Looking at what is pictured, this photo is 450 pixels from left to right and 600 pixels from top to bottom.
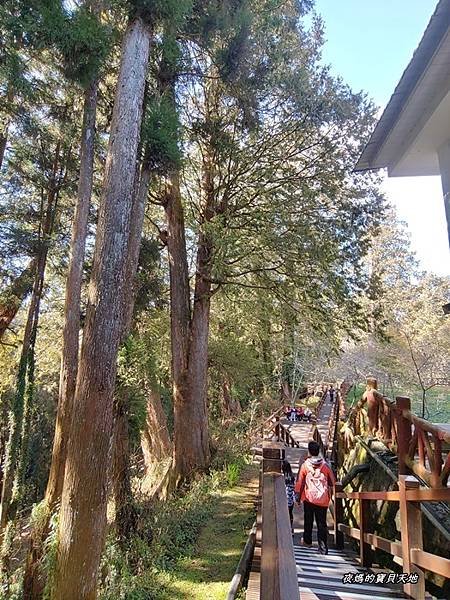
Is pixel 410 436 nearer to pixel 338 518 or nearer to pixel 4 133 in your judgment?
pixel 338 518

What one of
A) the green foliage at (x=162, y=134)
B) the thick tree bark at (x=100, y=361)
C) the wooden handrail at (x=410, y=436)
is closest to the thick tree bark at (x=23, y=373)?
the green foliage at (x=162, y=134)

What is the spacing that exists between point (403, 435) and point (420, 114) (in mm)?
Answer: 3600

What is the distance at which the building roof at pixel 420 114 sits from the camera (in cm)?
335

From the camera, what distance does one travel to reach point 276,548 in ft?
6.26

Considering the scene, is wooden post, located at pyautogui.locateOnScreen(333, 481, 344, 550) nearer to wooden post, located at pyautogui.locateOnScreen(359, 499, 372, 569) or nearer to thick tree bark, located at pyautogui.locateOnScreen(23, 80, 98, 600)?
wooden post, located at pyautogui.locateOnScreen(359, 499, 372, 569)

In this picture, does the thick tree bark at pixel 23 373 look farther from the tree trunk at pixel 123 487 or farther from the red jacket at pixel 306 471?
the red jacket at pixel 306 471

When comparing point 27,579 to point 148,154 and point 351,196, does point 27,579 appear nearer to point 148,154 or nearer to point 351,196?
point 148,154

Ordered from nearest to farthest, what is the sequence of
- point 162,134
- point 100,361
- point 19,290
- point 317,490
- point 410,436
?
point 410,436 → point 100,361 → point 317,490 → point 162,134 → point 19,290

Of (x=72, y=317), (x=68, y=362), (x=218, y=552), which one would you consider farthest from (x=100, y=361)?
(x=218, y=552)

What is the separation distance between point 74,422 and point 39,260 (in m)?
7.33

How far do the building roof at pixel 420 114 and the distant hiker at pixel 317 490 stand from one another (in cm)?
409

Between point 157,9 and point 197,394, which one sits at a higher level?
point 157,9

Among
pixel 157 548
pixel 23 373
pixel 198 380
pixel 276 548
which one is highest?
pixel 23 373

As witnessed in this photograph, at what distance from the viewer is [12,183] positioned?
11.3 metres
